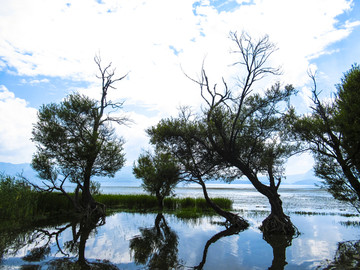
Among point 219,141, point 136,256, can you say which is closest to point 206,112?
point 219,141

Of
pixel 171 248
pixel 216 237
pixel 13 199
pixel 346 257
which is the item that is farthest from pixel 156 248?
pixel 13 199

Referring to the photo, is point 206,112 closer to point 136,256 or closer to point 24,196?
point 136,256

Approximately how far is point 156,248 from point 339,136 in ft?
42.4

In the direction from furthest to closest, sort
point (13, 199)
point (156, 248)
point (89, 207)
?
point (89, 207)
point (13, 199)
point (156, 248)

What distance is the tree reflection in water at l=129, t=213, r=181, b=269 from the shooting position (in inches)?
406

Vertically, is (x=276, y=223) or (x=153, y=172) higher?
(x=153, y=172)

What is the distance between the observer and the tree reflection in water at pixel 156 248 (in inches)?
406

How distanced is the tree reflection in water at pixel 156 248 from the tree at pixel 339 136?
36.2 ft

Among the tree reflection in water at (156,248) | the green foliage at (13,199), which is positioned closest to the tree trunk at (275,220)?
the tree reflection in water at (156,248)

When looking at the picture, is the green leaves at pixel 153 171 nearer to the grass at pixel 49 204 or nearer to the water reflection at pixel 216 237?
the grass at pixel 49 204

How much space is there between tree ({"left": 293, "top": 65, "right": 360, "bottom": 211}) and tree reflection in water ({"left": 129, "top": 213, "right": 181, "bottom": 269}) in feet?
36.2

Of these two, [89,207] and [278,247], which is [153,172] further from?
[278,247]

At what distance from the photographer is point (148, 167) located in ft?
92.4

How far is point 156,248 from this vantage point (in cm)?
1260
